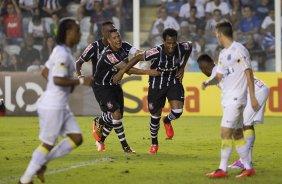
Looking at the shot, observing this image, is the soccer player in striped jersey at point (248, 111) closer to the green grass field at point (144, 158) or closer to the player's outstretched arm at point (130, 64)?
the green grass field at point (144, 158)

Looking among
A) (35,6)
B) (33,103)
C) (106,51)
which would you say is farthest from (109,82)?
(35,6)

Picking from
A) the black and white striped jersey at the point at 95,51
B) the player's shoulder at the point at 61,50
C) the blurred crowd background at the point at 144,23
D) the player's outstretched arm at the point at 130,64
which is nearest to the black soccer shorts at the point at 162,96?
the player's outstretched arm at the point at 130,64

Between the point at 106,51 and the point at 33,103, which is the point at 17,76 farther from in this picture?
the point at 106,51

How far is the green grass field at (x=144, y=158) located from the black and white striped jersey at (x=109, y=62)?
4.07ft

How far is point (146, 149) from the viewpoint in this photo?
1534 centimetres

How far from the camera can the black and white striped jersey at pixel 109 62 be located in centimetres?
1448

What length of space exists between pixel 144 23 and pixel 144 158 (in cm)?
1137

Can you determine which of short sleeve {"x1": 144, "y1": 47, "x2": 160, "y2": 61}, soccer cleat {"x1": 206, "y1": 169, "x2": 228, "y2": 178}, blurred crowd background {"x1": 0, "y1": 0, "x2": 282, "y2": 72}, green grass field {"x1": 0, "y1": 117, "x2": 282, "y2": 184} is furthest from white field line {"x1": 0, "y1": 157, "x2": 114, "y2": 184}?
blurred crowd background {"x1": 0, "y1": 0, "x2": 282, "y2": 72}

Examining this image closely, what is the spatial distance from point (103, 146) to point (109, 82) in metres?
1.13

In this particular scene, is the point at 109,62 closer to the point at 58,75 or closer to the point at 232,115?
the point at 232,115

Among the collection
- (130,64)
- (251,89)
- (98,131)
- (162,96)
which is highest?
(130,64)

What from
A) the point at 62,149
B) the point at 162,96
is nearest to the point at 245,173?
the point at 62,149

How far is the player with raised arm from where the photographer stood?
9.80 m

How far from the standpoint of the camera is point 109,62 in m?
14.6
